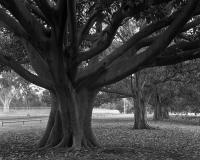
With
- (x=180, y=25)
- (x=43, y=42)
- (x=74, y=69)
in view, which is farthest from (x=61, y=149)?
(x=180, y=25)

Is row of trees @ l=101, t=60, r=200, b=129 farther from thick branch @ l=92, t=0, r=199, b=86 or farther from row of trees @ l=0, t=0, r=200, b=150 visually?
thick branch @ l=92, t=0, r=199, b=86

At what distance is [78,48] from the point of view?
10812mm

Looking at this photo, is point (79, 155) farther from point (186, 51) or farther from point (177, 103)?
point (177, 103)

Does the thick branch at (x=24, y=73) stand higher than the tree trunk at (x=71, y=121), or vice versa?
the thick branch at (x=24, y=73)

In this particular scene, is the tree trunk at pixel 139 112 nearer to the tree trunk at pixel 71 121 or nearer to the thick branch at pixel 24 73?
the tree trunk at pixel 71 121

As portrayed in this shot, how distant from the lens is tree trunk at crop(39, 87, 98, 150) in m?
11.3

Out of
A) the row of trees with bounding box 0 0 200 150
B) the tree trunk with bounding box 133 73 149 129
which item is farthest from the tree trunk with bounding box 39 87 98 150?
the tree trunk with bounding box 133 73 149 129

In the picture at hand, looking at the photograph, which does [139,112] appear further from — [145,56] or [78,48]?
[145,56]

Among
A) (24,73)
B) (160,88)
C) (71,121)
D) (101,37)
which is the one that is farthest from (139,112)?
(24,73)

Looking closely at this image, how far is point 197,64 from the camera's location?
859 inches

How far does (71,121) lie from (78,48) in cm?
250

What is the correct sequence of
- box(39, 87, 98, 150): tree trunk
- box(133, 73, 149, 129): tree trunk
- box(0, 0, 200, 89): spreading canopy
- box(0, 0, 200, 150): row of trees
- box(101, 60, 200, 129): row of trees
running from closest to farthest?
box(0, 0, 200, 89): spreading canopy
box(0, 0, 200, 150): row of trees
box(39, 87, 98, 150): tree trunk
box(101, 60, 200, 129): row of trees
box(133, 73, 149, 129): tree trunk

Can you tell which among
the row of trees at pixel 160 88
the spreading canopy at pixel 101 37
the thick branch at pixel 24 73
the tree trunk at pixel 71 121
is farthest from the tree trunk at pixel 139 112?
the thick branch at pixel 24 73

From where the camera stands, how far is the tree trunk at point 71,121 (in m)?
11.3
